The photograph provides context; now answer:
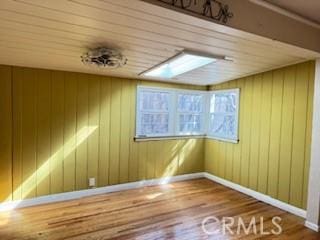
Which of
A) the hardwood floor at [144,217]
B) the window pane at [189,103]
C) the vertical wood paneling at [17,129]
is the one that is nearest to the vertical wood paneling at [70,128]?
the hardwood floor at [144,217]

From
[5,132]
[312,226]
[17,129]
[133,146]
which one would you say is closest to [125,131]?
[133,146]

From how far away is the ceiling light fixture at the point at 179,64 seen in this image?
2.85m

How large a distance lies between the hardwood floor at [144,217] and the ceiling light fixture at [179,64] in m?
1.92

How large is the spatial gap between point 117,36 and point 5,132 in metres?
2.01

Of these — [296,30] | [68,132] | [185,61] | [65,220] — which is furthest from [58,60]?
[296,30]

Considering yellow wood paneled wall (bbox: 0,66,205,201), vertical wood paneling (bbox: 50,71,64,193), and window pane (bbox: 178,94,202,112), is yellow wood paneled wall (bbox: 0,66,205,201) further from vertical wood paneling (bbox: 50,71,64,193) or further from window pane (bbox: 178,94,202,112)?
window pane (bbox: 178,94,202,112)

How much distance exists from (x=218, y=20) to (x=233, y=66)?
161 centimetres

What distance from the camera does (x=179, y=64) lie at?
11.0 ft

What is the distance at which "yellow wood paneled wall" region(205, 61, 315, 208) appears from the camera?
3086 mm

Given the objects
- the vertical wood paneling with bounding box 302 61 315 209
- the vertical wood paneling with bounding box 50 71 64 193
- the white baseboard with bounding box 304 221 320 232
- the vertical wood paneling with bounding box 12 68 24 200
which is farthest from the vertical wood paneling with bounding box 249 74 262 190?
the vertical wood paneling with bounding box 12 68 24 200

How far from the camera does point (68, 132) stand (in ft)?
11.3

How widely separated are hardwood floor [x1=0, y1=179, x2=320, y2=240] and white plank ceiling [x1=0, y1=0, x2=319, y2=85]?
75.4 inches

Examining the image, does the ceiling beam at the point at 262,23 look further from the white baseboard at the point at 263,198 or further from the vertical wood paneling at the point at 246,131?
the white baseboard at the point at 263,198

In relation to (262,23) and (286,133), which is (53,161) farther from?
(286,133)
